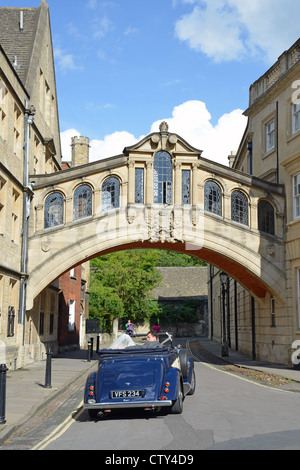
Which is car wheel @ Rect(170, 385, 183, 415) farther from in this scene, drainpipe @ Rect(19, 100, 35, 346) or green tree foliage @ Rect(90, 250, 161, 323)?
green tree foliage @ Rect(90, 250, 161, 323)

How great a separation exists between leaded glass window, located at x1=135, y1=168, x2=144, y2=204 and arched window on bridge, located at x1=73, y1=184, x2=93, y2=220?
6.03 feet

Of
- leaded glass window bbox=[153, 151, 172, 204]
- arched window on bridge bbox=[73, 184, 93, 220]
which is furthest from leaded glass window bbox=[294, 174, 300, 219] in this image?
arched window on bridge bbox=[73, 184, 93, 220]

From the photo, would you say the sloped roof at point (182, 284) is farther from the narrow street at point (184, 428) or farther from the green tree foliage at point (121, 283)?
the narrow street at point (184, 428)

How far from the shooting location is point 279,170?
2269 cm

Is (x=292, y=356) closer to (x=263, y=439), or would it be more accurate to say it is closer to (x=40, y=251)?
(x=40, y=251)

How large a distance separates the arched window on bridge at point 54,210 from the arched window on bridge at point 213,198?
5.79 meters

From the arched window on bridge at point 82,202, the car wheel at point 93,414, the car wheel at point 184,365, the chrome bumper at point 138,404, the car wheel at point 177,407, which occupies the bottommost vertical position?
the car wheel at point 93,414

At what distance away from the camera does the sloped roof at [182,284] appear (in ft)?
210

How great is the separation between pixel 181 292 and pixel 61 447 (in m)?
57.6

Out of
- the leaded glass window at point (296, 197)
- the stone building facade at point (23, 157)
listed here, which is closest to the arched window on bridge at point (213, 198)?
the leaded glass window at point (296, 197)

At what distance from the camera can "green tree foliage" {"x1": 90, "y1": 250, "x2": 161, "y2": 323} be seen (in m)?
45.0

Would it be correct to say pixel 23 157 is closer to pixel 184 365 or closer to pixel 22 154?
pixel 22 154
